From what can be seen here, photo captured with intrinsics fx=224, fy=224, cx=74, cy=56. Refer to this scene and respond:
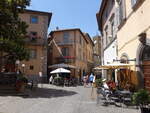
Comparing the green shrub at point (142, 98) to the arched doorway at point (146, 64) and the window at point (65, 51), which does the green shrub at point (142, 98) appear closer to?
the arched doorway at point (146, 64)

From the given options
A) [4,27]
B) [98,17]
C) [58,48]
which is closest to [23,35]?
[4,27]

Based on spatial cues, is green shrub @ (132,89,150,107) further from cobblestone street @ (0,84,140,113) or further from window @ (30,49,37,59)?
window @ (30,49,37,59)

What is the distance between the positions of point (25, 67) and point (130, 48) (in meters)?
22.6

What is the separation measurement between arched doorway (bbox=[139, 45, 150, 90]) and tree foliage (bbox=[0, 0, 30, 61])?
1047 cm

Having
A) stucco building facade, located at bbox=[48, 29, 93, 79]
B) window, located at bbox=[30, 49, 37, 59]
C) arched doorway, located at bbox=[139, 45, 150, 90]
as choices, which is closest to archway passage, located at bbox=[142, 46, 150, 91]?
arched doorway, located at bbox=[139, 45, 150, 90]

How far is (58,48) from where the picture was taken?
3894 cm

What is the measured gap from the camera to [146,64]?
37.5ft

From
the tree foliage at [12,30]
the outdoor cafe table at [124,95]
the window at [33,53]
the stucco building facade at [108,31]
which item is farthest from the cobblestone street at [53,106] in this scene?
the window at [33,53]

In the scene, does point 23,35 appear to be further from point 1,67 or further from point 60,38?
point 60,38

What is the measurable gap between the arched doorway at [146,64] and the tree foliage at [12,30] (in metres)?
10.5

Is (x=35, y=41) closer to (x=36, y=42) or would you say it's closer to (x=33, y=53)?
(x=36, y=42)

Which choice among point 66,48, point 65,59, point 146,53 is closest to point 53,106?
point 146,53

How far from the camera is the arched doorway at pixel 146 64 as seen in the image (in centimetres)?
1121

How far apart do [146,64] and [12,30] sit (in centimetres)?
1206
